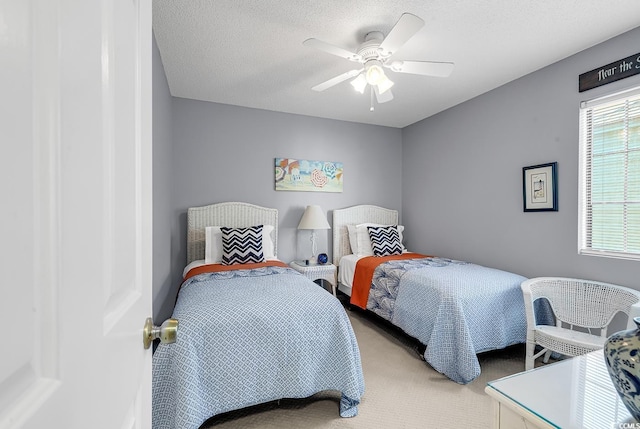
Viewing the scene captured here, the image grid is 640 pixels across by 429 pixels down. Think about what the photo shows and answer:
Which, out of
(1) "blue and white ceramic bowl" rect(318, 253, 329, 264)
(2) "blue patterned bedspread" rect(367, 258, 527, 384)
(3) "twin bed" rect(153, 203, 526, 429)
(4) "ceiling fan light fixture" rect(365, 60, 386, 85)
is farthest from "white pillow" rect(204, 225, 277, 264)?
(4) "ceiling fan light fixture" rect(365, 60, 386, 85)

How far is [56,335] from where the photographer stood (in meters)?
0.33

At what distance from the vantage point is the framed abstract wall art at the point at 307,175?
3.82m

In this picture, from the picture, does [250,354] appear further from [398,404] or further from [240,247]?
[240,247]

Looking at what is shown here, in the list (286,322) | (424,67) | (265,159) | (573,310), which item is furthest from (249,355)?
(265,159)

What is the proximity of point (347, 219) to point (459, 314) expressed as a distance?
7.16 feet

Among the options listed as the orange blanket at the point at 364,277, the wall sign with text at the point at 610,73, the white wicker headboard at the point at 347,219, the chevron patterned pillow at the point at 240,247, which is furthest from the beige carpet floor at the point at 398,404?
the wall sign with text at the point at 610,73

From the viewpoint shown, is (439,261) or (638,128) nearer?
(638,128)

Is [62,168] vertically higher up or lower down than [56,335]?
A: higher up

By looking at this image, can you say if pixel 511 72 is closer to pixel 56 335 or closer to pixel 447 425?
pixel 447 425

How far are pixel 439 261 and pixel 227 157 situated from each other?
9.24ft

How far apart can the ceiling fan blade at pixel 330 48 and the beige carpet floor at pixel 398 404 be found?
2.37 metres

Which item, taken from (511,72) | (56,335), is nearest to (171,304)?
(56,335)

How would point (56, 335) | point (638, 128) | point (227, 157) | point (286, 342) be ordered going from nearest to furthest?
1. point (56, 335)
2. point (286, 342)
3. point (638, 128)
4. point (227, 157)

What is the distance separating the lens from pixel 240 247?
3064mm
